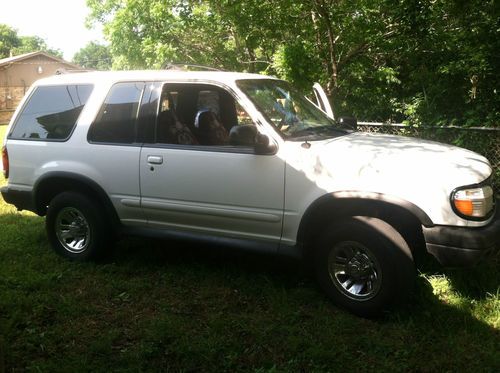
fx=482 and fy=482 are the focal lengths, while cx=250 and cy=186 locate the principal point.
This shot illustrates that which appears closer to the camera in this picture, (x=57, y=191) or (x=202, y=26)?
(x=57, y=191)

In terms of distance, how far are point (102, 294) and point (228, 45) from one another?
6.60 meters

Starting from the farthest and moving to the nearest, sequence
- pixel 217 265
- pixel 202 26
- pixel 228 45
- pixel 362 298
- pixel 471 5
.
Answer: pixel 228 45 → pixel 202 26 → pixel 471 5 → pixel 217 265 → pixel 362 298

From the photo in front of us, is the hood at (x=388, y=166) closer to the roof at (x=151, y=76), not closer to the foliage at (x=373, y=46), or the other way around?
the roof at (x=151, y=76)

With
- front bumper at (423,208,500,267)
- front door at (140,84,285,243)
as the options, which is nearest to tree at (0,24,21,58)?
front door at (140,84,285,243)

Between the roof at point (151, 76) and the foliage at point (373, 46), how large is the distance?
2.91 meters

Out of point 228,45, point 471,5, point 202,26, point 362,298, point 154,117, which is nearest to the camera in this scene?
point 362,298

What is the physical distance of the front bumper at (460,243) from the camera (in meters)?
3.11

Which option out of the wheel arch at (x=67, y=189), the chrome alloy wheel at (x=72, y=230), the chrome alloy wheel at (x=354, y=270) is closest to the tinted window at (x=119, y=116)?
the wheel arch at (x=67, y=189)

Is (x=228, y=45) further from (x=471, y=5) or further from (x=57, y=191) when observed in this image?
(x=57, y=191)

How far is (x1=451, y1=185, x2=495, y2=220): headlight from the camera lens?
312 centimetres

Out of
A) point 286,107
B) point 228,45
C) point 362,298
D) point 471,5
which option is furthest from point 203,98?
point 228,45

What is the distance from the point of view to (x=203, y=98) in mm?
4418

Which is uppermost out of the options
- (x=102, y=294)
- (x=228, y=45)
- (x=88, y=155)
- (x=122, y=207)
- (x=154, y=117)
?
(x=228, y=45)

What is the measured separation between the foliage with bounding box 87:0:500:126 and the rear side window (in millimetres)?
3320
